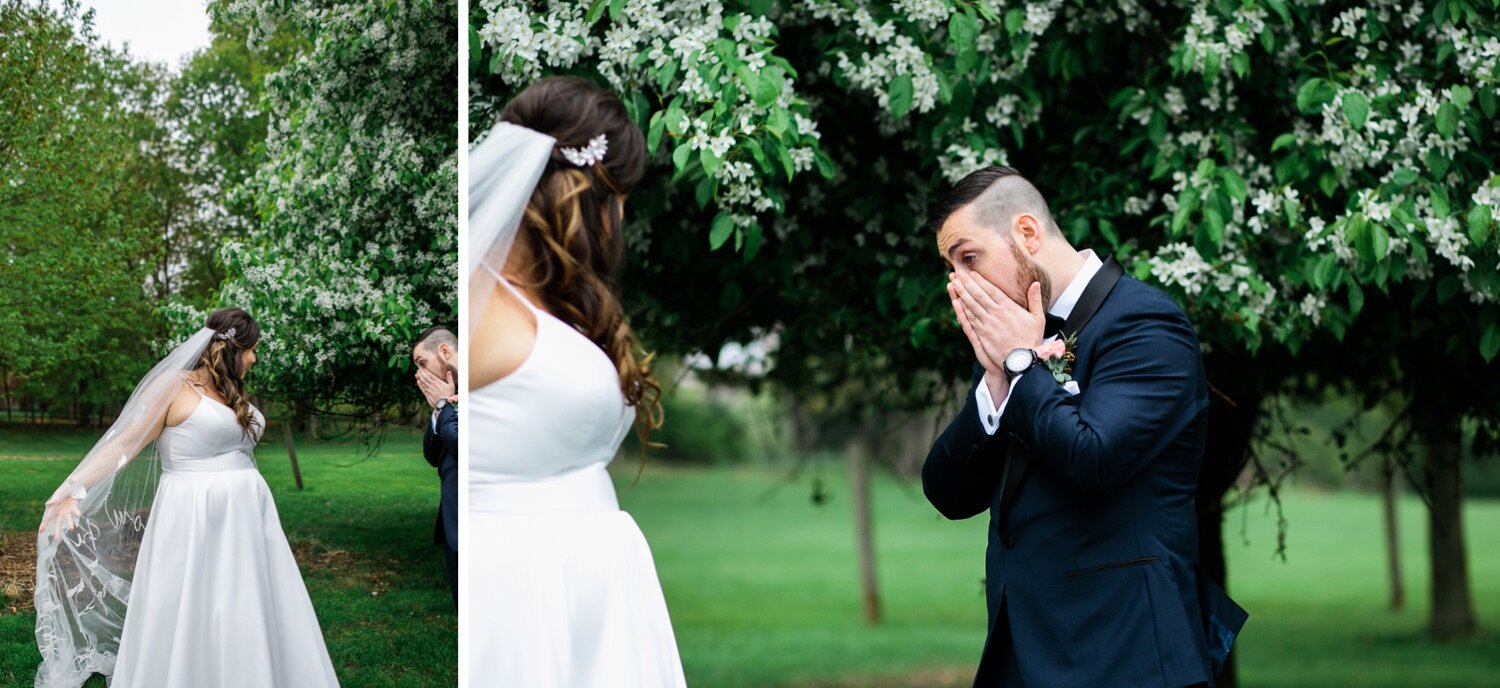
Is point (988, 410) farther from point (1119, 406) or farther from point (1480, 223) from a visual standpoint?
point (1480, 223)

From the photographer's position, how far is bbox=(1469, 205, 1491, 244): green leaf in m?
3.43

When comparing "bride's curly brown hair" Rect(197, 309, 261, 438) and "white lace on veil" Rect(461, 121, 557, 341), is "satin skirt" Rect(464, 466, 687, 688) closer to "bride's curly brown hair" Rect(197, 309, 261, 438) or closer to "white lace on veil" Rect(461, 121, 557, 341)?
"white lace on veil" Rect(461, 121, 557, 341)

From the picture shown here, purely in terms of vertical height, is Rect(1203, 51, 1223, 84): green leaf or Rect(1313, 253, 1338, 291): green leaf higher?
Rect(1203, 51, 1223, 84): green leaf

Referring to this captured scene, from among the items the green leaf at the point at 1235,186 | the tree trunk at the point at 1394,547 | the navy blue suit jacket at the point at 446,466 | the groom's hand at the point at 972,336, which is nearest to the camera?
the groom's hand at the point at 972,336

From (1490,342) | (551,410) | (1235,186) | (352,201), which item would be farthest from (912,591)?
(551,410)

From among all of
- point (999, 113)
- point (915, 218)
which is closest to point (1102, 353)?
point (999, 113)

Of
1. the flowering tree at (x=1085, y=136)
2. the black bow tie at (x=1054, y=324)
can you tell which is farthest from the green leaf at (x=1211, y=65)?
the black bow tie at (x=1054, y=324)

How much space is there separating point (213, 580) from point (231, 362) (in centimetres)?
52

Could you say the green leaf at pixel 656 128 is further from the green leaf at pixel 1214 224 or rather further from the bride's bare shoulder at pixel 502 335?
the green leaf at pixel 1214 224

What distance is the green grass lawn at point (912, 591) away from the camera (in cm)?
1027

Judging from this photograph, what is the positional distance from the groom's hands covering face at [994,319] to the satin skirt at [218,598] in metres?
1.75

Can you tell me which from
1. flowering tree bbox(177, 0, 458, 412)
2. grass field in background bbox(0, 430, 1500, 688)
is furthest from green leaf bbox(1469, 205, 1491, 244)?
flowering tree bbox(177, 0, 458, 412)

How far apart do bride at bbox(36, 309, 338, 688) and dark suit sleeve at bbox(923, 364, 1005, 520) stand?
63.2 inches

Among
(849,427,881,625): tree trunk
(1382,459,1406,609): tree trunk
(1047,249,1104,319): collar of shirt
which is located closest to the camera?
(1047,249,1104,319): collar of shirt
